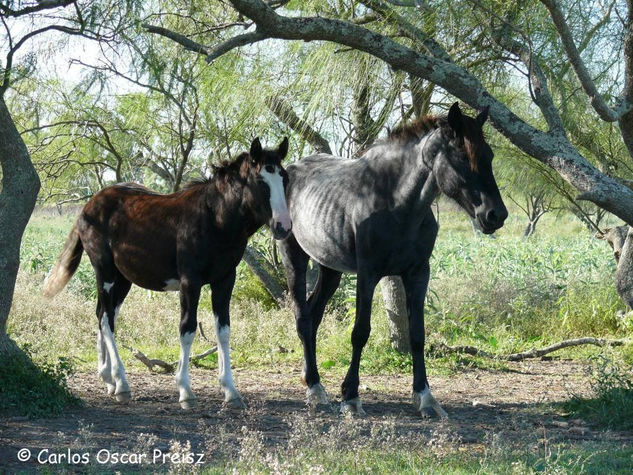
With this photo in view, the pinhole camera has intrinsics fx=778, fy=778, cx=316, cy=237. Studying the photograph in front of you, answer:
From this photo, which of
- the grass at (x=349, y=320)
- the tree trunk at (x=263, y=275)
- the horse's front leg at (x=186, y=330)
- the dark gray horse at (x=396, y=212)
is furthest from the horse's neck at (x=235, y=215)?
the tree trunk at (x=263, y=275)

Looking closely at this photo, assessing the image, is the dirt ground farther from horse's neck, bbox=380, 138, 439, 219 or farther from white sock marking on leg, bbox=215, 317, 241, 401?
horse's neck, bbox=380, 138, 439, 219

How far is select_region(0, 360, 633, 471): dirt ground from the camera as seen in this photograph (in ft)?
14.5

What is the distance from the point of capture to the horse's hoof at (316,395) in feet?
20.8

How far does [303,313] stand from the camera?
22.3ft

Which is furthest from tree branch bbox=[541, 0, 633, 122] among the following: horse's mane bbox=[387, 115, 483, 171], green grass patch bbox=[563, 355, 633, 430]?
green grass patch bbox=[563, 355, 633, 430]

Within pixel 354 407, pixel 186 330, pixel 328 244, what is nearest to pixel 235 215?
pixel 328 244

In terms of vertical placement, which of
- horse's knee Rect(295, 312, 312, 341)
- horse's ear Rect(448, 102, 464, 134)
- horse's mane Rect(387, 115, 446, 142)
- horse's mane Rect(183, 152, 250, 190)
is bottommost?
horse's knee Rect(295, 312, 312, 341)

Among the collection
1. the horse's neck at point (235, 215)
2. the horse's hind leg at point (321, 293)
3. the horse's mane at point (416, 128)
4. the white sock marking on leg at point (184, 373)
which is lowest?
the white sock marking on leg at point (184, 373)

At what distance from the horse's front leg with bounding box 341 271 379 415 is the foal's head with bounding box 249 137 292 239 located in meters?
0.72

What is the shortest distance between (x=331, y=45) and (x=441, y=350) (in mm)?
3417

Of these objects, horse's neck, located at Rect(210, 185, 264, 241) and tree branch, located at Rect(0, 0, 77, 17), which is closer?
tree branch, located at Rect(0, 0, 77, 17)

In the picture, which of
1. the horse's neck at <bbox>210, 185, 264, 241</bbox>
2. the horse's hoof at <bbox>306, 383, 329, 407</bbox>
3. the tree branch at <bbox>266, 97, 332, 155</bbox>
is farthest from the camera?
the tree branch at <bbox>266, 97, 332, 155</bbox>

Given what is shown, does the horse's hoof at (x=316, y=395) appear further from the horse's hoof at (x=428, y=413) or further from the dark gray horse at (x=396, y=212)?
the horse's hoof at (x=428, y=413)

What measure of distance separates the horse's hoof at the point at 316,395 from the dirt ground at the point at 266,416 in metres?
0.09
